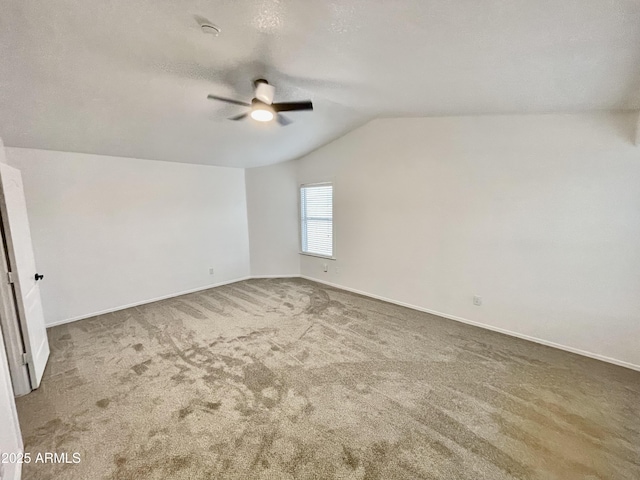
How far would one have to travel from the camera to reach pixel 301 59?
2.04 m

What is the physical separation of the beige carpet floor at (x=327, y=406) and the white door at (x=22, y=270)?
0.25m

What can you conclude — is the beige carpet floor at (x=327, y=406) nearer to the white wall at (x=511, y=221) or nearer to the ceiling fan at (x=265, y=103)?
the white wall at (x=511, y=221)

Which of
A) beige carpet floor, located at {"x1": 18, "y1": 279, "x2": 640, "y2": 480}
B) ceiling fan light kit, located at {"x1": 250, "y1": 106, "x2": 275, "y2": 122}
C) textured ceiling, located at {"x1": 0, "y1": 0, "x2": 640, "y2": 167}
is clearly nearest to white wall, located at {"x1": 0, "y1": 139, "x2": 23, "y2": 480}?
beige carpet floor, located at {"x1": 18, "y1": 279, "x2": 640, "y2": 480}

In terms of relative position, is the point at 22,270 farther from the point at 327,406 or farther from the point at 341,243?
the point at 341,243

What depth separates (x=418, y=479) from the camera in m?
1.48

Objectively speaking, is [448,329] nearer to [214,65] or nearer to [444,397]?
[444,397]

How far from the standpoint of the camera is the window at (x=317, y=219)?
498 cm

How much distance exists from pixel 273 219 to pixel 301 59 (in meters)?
3.68

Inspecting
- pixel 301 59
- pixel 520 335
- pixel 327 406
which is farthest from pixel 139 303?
pixel 520 335

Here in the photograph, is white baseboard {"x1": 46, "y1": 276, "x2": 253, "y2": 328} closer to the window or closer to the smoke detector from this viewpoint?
the window

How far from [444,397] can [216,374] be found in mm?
1997

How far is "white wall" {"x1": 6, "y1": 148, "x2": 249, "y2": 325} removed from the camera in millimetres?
3418

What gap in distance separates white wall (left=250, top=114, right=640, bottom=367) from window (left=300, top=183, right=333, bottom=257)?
2.28 ft

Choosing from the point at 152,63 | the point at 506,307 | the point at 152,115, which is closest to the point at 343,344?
the point at 506,307
